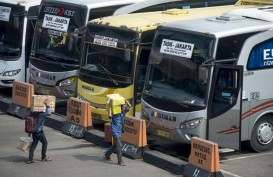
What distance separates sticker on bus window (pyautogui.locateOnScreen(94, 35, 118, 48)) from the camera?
19684 mm

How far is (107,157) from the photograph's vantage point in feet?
57.9

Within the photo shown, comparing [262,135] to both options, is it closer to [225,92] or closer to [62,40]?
[225,92]

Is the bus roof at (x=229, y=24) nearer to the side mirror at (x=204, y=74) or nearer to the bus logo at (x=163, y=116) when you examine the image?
the side mirror at (x=204, y=74)

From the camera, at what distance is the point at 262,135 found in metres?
18.4

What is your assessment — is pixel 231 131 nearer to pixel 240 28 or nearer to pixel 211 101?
pixel 211 101

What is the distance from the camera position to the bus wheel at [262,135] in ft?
59.8

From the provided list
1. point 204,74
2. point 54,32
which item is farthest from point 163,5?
point 204,74

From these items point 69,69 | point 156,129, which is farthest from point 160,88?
point 69,69

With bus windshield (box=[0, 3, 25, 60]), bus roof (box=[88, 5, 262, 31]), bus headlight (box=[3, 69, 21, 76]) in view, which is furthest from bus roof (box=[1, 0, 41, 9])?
bus roof (box=[88, 5, 262, 31])

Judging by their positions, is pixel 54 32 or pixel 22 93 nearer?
pixel 22 93

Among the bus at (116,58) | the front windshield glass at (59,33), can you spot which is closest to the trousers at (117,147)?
the bus at (116,58)

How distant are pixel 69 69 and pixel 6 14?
350cm

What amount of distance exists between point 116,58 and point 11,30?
5.40 meters

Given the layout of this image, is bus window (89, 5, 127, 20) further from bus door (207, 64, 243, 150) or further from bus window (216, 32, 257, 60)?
bus door (207, 64, 243, 150)
